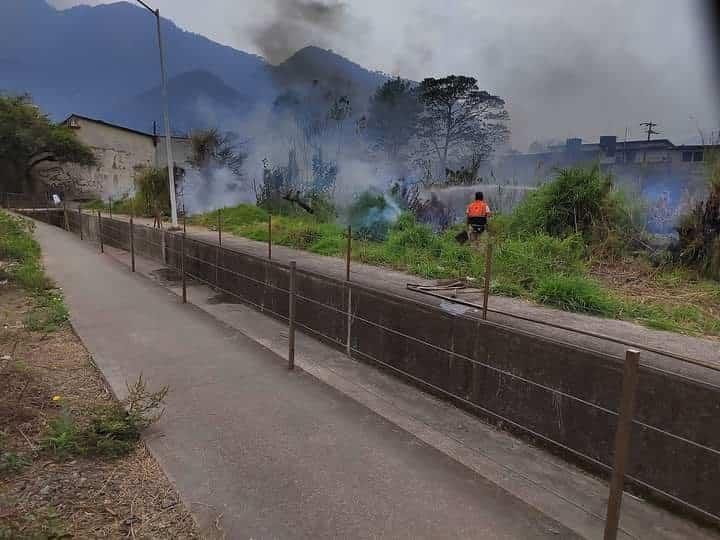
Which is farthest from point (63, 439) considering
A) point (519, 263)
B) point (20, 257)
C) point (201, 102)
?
point (201, 102)

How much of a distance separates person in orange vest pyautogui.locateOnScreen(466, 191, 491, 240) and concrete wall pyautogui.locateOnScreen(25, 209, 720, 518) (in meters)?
3.17

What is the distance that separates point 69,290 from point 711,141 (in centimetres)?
948

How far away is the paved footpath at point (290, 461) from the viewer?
2.41 m

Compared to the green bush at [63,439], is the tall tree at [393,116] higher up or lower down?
higher up

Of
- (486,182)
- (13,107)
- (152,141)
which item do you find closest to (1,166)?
(13,107)

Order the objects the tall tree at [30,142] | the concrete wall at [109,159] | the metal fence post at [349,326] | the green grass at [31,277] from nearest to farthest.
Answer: the metal fence post at [349,326], the green grass at [31,277], the tall tree at [30,142], the concrete wall at [109,159]

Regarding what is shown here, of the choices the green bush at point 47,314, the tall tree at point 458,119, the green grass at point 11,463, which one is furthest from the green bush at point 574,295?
the tall tree at point 458,119

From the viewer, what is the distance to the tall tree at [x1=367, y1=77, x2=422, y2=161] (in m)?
16.6

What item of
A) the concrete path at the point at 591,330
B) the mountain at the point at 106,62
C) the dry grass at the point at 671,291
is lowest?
the concrete path at the point at 591,330

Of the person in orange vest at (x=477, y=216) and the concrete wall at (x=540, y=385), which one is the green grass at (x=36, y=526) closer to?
the concrete wall at (x=540, y=385)

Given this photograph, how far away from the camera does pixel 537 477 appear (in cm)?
298

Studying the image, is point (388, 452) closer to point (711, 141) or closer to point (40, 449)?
point (40, 449)

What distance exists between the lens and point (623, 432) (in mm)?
2055

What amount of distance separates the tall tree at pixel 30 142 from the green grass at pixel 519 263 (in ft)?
83.3
